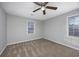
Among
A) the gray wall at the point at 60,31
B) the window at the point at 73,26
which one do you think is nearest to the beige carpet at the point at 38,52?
the gray wall at the point at 60,31

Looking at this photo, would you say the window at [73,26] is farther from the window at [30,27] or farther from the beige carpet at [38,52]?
the window at [30,27]

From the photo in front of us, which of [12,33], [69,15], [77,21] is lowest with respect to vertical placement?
[12,33]

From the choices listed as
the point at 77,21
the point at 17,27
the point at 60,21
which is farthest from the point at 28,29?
the point at 77,21

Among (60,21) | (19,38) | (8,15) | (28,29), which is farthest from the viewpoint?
(28,29)

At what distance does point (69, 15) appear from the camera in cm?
436

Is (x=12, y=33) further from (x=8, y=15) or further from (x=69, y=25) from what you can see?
(x=69, y=25)

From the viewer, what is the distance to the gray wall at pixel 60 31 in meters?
4.10

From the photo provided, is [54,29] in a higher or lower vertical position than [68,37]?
higher

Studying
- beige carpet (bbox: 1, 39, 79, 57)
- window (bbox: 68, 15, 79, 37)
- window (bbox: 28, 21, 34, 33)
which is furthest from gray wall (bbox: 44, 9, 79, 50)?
window (bbox: 28, 21, 34, 33)

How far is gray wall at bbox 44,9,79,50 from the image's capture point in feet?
13.5

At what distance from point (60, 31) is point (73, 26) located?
43.1 inches

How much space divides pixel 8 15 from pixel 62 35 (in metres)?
4.00

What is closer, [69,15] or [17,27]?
[69,15]

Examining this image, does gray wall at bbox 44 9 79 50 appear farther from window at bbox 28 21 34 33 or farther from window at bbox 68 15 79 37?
window at bbox 28 21 34 33
